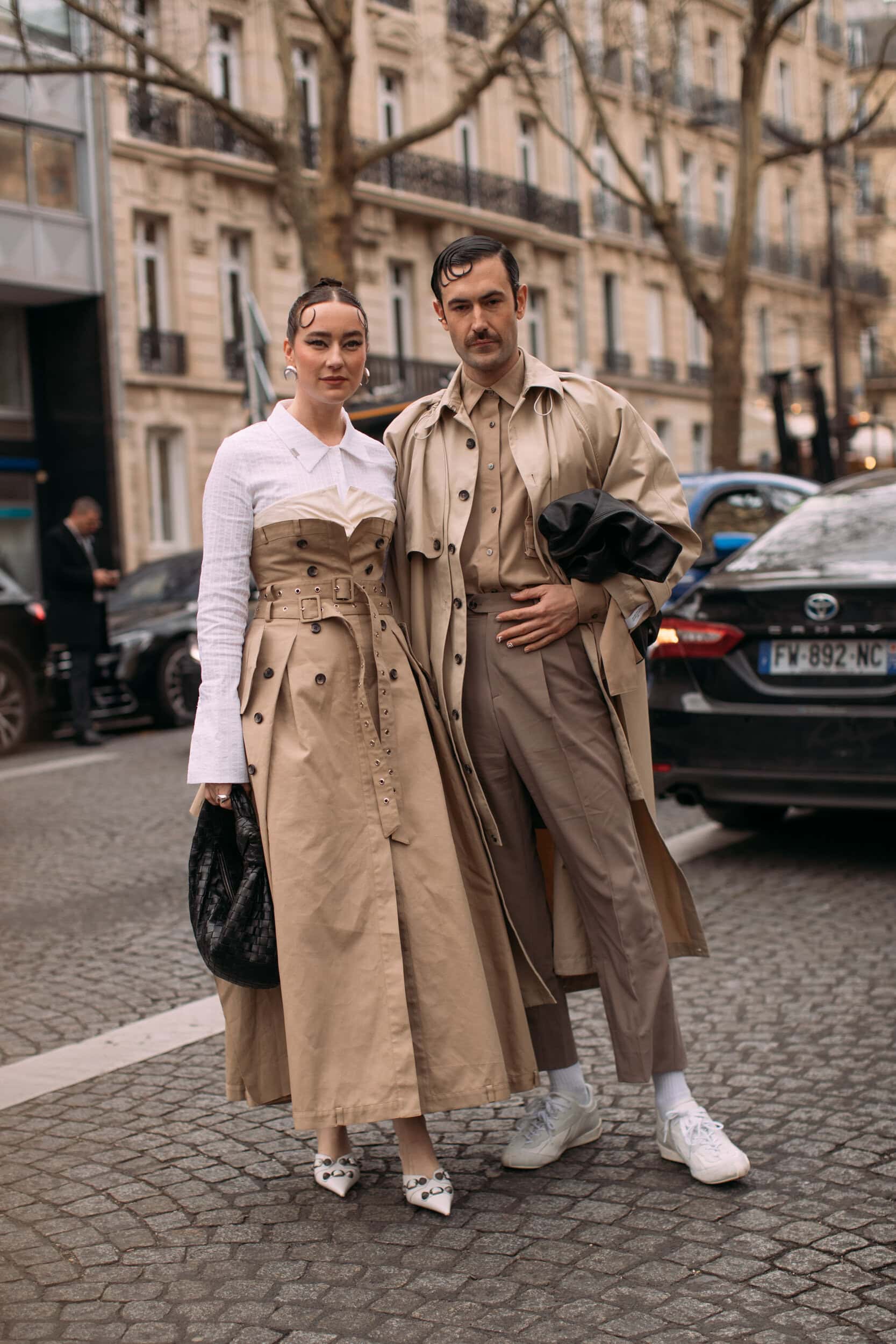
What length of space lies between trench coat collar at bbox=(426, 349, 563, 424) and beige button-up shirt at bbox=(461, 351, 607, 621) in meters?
0.05

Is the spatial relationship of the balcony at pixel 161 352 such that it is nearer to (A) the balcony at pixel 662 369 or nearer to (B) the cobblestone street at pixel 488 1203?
(A) the balcony at pixel 662 369

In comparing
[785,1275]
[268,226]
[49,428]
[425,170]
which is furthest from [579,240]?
[785,1275]

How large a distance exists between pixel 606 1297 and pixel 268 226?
29289 millimetres

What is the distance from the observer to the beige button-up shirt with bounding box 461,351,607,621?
11.6 ft

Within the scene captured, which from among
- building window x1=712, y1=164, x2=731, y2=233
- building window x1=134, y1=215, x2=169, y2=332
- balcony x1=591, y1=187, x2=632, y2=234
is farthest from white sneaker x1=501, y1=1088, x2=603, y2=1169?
building window x1=712, y1=164, x2=731, y2=233

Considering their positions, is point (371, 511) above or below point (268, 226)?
below

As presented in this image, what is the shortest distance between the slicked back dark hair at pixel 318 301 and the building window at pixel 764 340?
155 ft

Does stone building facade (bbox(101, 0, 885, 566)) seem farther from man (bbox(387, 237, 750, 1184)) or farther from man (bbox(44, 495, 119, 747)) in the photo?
man (bbox(387, 237, 750, 1184))

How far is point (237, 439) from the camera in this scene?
3.43 meters

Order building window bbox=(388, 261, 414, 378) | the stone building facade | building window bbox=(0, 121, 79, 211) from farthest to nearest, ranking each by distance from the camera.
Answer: building window bbox=(388, 261, 414, 378)
the stone building facade
building window bbox=(0, 121, 79, 211)

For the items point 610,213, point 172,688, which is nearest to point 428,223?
point 610,213

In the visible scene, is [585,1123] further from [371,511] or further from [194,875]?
[371,511]

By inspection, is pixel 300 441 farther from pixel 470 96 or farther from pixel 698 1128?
pixel 470 96

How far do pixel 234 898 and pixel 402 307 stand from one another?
32075 millimetres
